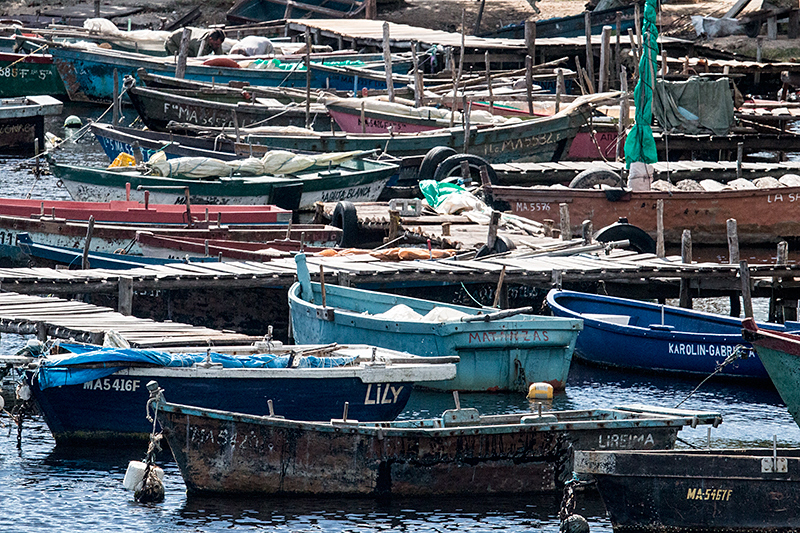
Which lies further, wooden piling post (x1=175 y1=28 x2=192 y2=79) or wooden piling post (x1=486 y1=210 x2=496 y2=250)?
wooden piling post (x1=175 y1=28 x2=192 y2=79)

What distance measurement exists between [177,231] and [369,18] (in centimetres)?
3929

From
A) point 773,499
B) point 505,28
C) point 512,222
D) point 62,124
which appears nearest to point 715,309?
point 512,222

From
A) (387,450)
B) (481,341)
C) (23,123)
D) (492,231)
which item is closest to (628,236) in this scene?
(492,231)

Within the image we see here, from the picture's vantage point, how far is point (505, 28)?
190ft

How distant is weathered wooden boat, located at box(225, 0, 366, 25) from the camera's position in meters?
61.8

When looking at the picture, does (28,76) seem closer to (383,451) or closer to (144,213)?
(144,213)

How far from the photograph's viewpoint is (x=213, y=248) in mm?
23547

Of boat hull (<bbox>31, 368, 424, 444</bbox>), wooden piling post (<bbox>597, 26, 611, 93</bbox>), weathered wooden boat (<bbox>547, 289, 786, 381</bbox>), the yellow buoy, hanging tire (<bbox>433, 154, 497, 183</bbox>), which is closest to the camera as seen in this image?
boat hull (<bbox>31, 368, 424, 444</bbox>)

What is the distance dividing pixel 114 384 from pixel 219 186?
14196 mm

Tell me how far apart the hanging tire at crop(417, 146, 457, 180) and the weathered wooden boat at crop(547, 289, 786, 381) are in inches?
445

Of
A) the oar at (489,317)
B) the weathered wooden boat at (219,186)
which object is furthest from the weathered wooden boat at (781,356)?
the weathered wooden boat at (219,186)

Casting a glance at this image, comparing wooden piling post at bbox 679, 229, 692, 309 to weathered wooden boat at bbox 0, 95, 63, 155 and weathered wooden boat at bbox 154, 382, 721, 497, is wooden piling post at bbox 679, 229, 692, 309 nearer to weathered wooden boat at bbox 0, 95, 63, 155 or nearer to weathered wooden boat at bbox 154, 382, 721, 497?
weathered wooden boat at bbox 154, 382, 721, 497

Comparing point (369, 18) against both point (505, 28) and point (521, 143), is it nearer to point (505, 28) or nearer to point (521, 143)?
point (505, 28)

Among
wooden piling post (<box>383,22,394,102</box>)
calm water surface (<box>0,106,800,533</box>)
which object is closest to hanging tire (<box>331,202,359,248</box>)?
calm water surface (<box>0,106,800,533</box>)
